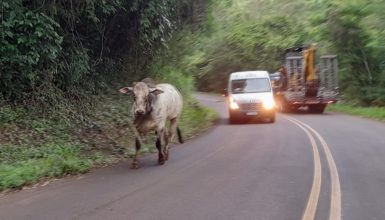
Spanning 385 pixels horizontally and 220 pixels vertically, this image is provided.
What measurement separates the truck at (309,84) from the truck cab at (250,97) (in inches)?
259

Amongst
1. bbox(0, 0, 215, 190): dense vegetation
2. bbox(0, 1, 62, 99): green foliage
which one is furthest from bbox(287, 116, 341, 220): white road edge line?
bbox(0, 1, 62, 99): green foliage

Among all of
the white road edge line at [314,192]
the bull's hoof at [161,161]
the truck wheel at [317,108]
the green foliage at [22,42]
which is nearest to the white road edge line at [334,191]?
the white road edge line at [314,192]

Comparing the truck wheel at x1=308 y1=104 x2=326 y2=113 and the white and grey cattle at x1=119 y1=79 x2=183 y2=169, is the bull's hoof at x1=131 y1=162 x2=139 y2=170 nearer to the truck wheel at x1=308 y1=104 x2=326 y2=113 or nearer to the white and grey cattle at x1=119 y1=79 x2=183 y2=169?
the white and grey cattle at x1=119 y1=79 x2=183 y2=169

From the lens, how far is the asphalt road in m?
7.02

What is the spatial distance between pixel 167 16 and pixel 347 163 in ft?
26.4

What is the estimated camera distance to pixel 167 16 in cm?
1698

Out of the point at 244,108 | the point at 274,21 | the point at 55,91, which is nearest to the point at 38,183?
the point at 55,91

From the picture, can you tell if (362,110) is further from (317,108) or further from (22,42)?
(22,42)

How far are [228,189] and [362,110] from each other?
2328 cm

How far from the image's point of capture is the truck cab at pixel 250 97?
23.5 metres

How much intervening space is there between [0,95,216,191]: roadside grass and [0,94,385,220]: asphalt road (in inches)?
17.8

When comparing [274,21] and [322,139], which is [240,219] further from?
[274,21]

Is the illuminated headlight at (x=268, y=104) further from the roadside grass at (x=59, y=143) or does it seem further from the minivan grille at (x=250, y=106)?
the roadside grass at (x=59, y=143)

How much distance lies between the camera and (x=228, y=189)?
336 inches
